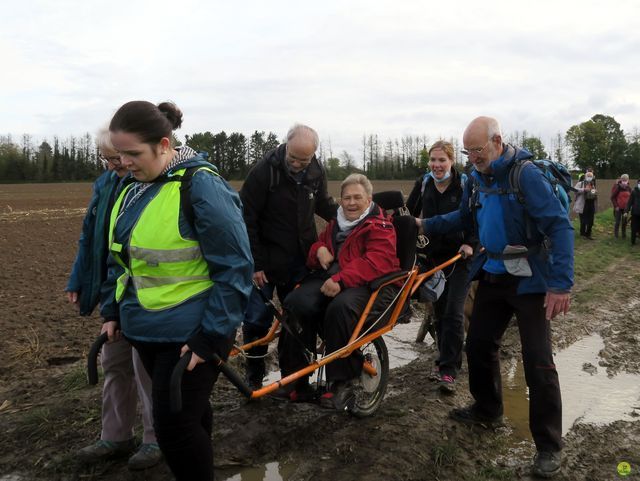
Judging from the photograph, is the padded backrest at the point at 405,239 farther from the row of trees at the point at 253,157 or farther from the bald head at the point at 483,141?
the row of trees at the point at 253,157

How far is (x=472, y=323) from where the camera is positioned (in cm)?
432

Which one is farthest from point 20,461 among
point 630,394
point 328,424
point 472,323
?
point 630,394

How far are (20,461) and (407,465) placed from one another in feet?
8.67

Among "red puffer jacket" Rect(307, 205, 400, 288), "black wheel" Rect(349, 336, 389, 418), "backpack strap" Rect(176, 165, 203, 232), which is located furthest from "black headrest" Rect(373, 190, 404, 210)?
"backpack strap" Rect(176, 165, 203, 232)

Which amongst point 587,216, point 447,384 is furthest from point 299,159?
point 587,216

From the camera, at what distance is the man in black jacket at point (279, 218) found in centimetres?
461

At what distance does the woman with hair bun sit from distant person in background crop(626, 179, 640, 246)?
614 inches

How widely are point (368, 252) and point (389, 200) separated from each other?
2.52 ft

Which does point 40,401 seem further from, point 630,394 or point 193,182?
point 630,394

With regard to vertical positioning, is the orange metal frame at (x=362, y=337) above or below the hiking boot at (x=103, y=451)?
above

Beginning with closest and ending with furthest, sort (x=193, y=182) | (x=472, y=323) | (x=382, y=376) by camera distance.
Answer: (x=193, y=182)
(x=472, y=323)
(x=382, y=376)

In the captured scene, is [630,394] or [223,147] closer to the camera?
[630,394]

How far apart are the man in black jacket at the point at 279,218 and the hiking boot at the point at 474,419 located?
1671 mm

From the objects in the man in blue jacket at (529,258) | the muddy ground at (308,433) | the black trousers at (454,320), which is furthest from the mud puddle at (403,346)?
the man in blue jacket at (529,258)
